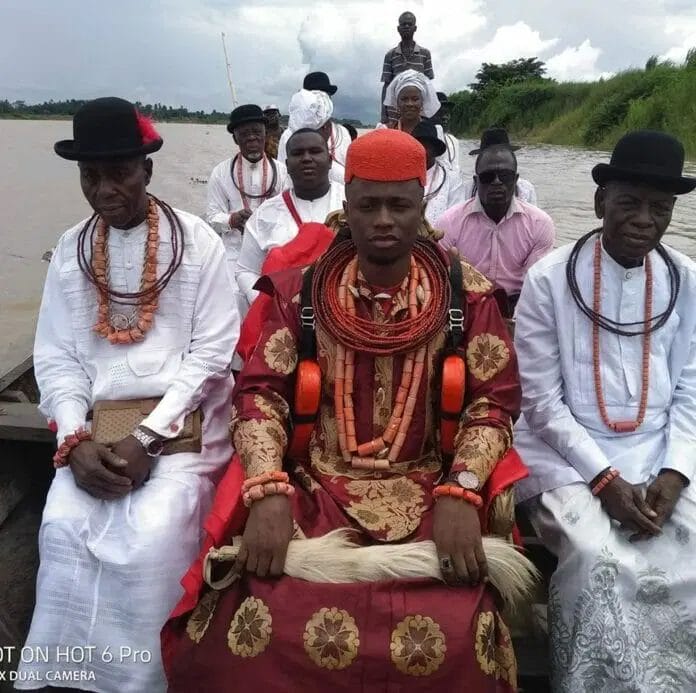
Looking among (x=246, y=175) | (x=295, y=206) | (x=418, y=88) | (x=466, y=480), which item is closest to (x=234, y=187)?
(x=246, y=175)

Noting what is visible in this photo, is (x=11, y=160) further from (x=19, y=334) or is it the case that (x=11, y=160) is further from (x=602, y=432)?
(x=602, y=432)

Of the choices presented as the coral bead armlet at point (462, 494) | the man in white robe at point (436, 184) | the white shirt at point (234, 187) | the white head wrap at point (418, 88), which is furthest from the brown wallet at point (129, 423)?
the white head wrap at point (418, 88)

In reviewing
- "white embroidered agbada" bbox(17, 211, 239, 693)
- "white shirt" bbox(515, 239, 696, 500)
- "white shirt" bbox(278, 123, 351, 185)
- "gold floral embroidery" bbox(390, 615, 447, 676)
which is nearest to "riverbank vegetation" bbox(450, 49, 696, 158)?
"white shirt" bbox(278, 123, 351, 185)

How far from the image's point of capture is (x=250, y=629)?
2012mm

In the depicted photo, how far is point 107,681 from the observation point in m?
2.38

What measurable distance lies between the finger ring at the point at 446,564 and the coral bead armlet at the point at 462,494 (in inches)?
7.9

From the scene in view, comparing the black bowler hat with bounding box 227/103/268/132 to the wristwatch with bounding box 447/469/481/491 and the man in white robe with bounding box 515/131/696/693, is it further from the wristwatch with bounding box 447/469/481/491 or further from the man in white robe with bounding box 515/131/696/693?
the wristwatch with bounding box 447/469/481/491

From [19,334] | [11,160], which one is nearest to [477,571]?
[19,334]

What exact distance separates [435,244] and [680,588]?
4.71 ft

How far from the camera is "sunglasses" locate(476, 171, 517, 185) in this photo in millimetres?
4316

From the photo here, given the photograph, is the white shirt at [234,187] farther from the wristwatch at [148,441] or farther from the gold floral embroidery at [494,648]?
the gold floral embroidery at [494,648]

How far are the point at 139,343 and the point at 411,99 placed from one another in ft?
14.8

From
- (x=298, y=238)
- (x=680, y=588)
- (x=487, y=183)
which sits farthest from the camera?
(x=487, y=183)

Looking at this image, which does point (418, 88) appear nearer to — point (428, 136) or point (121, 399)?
point (428, 136)
